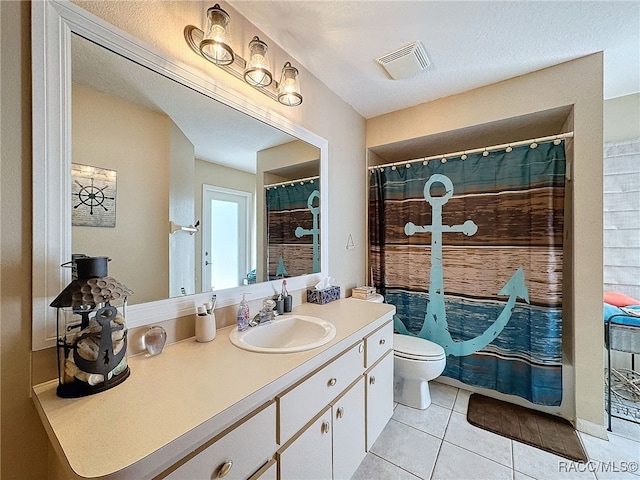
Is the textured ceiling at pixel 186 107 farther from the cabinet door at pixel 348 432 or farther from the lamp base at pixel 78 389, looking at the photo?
the cabinet door at pixel 348 432

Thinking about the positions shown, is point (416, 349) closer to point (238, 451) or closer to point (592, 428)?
point (592, 428)

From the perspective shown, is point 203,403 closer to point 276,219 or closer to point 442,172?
point 276,219

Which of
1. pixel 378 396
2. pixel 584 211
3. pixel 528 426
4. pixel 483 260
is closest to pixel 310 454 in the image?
pixel 378 396

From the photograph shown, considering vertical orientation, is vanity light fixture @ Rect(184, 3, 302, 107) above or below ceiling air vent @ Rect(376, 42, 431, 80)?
below

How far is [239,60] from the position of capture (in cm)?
129

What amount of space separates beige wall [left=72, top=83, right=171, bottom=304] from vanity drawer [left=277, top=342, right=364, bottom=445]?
0.65 m

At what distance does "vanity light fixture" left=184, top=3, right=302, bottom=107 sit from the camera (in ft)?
3.63

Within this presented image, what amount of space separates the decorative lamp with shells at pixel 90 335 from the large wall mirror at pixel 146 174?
3.7 inches

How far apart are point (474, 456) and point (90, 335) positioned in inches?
76.6

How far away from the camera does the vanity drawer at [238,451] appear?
2.03 feet

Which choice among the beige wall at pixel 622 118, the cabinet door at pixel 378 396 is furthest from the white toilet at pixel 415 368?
the beige wall at pixel 622 118

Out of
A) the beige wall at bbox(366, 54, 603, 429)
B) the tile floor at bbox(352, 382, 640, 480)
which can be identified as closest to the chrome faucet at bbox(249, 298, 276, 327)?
the tile floor at bbox(352, 382, 640, 480)

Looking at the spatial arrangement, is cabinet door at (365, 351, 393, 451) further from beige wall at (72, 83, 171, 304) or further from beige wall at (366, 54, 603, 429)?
beige wall at (366, 54, 603, 429)

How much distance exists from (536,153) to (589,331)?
1209mm
